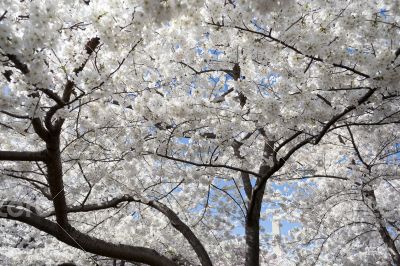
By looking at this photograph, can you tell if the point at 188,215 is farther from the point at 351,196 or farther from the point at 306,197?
the point at 351,196

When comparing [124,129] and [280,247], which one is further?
[280,247]

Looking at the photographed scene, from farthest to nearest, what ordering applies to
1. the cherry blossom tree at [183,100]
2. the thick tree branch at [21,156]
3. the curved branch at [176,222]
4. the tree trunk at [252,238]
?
the tree trunk at [252,238]
the curved branch at [176,222]
the thick tree branch at [21,156]
the cherry blossom tree at [183,100]

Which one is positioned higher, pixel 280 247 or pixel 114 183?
pixel 280 247

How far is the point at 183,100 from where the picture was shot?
5.07m

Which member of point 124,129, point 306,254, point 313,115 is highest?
point 306,254

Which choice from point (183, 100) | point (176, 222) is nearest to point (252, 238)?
point (176, 222)

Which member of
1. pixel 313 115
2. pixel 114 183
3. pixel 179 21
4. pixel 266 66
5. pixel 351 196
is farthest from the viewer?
pixel 351 196

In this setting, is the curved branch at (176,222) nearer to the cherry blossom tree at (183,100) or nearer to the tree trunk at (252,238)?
the cherry blossom tree at (183,100)

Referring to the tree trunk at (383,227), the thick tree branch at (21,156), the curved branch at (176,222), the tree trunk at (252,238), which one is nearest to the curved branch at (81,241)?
the curved branch at (176,222)

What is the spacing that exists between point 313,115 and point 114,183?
12.5ft

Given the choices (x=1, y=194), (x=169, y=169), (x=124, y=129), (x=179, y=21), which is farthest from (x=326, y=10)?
(x=1, y=194)

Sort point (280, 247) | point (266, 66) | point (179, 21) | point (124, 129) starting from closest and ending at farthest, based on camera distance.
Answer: point (179, 21) < point (266, 66) < point (124, 129) < point (280, 247)

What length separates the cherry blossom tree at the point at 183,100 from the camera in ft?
10.3

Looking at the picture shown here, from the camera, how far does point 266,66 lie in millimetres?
5246
